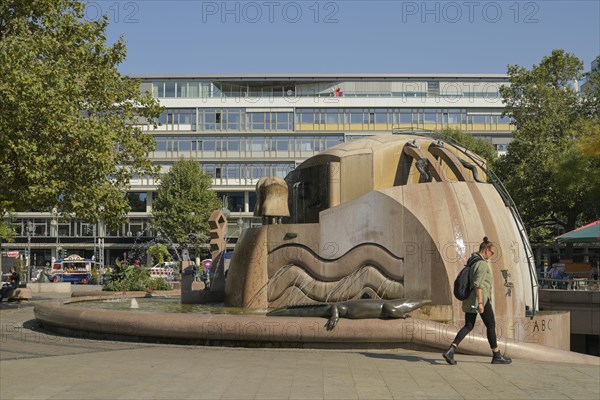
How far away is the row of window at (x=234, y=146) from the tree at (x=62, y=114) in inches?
1800

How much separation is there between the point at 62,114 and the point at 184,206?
39.8 m

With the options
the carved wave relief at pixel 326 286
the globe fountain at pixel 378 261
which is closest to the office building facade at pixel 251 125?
the globe fountain at pixel 378 261

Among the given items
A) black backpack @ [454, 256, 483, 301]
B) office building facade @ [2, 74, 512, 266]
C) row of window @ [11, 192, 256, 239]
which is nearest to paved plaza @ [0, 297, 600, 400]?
black backpack @ [454, 256, 483, 301]

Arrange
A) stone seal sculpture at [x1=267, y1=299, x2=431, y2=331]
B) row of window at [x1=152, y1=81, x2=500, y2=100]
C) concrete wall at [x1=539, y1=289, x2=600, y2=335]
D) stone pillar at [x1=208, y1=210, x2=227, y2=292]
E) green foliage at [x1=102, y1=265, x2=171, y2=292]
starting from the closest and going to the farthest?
stone seal sculpture at [x1=267, y1=299, x2=431, y2=331] < stone pillar at [x1=208, y1=210, x2=227, y2=292] < concrete wall at [x1=539, y1=289, x2=600, y2=335] < green foliage at [x1=102, y1=265, x2=171, y2=292] < row of window at [x1=152, y1=81, x2=500, y2=100]

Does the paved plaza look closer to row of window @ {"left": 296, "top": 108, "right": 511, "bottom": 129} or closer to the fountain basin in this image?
the fountain basin

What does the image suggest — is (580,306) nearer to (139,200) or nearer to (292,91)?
(292,91)

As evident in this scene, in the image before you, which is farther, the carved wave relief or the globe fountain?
the carved wave relief

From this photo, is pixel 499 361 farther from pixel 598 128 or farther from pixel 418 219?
pixel 598 128

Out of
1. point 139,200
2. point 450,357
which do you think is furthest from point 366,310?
point 139,200

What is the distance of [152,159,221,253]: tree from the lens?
61938 millimetres

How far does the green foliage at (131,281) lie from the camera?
2822 cm

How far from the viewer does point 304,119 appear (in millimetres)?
76312

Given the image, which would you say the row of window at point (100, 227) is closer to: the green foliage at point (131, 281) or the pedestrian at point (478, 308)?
the green foliage at point (131, 281)

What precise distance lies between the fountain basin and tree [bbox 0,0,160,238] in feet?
34.4
